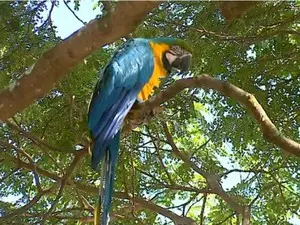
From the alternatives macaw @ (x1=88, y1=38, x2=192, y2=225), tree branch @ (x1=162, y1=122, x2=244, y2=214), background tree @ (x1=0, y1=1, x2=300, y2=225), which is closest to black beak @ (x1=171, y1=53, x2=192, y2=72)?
macaw @ (x1=88, y1=38, x2=192, y2=225)

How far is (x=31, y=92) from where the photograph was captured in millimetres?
1345

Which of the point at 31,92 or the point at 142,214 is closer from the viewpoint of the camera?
the point at 31,92

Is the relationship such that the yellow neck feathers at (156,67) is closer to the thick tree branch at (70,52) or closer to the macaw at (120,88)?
the macaw at (120,88)

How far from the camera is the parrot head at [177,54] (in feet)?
7.04

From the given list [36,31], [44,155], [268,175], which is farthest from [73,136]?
[268,175]

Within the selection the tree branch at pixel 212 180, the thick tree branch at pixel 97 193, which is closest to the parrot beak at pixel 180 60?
the tree branch at pixel 212 180

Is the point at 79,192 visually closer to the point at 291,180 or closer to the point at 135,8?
the point at 291,180

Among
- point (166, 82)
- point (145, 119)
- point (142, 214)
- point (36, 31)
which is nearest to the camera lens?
point (145, 119)

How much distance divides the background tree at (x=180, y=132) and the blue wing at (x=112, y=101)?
0.11 m

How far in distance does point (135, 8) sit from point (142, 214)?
191cm

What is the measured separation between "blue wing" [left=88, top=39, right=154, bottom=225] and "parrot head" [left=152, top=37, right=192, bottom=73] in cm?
8

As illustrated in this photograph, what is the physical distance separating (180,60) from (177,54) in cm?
2

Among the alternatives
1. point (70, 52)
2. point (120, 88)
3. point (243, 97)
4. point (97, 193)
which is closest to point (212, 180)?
point (97, 193)

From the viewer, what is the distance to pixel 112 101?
191 cm
